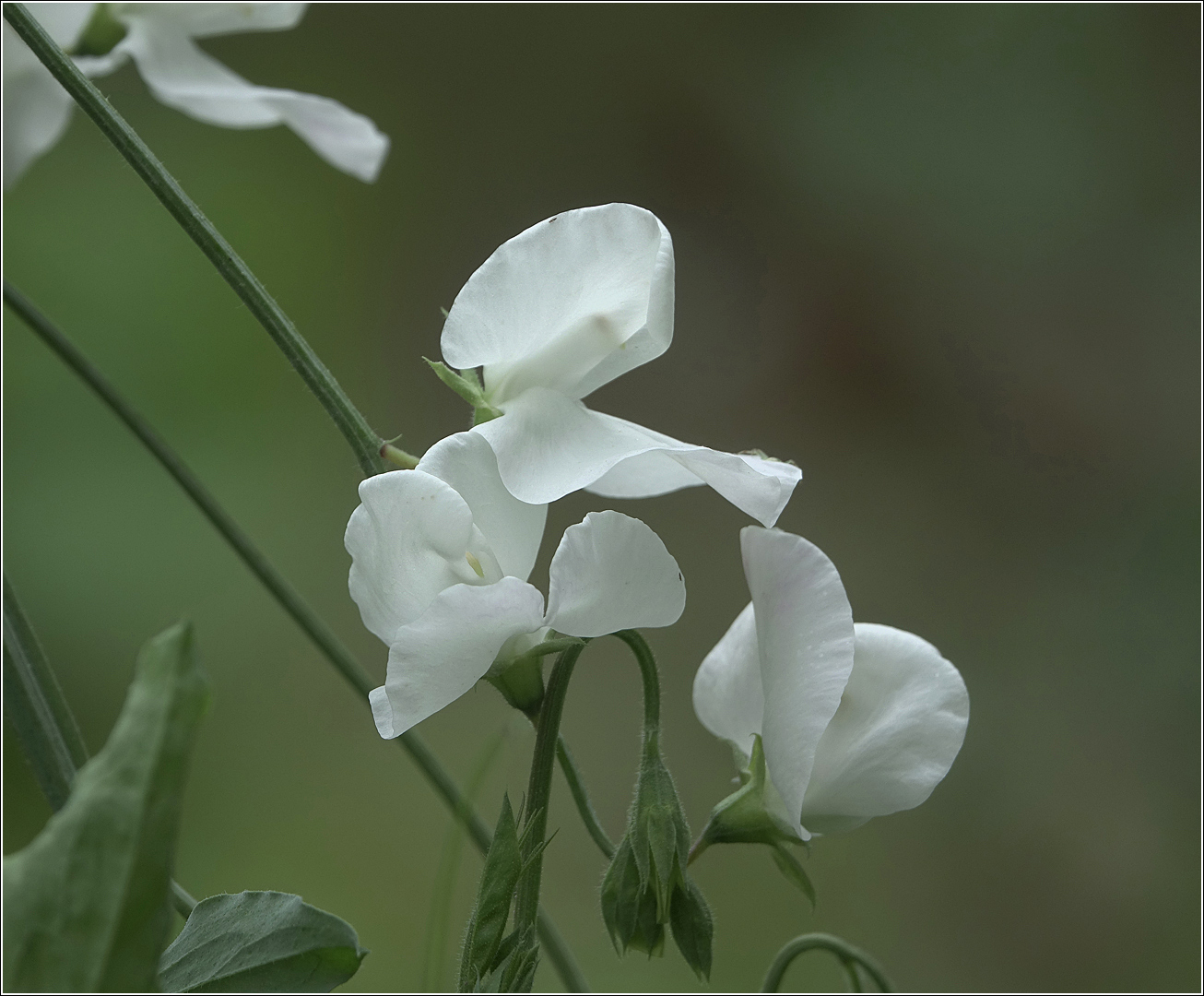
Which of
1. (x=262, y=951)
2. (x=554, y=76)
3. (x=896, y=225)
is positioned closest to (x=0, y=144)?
(x=262, y=951)

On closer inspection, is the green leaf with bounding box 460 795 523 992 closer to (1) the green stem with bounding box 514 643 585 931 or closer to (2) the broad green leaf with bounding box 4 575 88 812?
(1) the green stem with bounding box 514 643 585 931

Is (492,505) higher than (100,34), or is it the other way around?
(100,34)

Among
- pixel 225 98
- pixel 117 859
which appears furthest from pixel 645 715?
pixel 225 98

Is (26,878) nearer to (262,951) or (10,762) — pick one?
(262,951)

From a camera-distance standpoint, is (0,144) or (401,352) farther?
(401,352)

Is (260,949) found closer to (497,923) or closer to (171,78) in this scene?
(497,923)

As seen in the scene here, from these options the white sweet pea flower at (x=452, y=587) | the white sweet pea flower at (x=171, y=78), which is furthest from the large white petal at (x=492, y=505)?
the white sweet pea flower at (x=171, y=78)

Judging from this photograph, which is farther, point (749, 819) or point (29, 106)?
point (29, 106)

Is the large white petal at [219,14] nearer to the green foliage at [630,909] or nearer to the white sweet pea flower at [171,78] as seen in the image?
the white sweet pea flower at [171,78]
